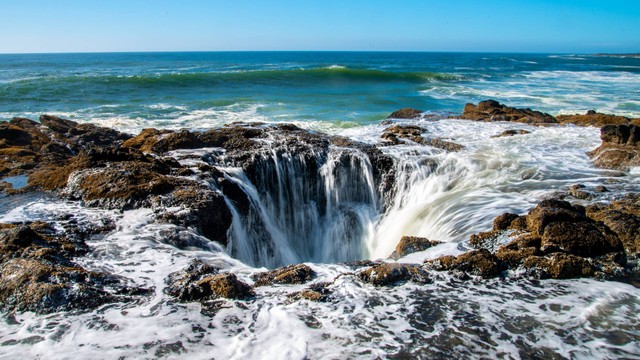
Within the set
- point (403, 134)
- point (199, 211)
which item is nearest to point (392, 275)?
point (199, 211)

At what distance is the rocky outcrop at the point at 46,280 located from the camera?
14.5 ft

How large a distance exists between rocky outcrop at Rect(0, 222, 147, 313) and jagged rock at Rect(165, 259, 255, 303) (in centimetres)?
40

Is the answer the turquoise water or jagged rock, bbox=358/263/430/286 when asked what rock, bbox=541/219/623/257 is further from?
the turquoise water

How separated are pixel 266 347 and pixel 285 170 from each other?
656 cm

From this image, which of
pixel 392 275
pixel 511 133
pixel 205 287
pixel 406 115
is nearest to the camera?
pixel 205 287

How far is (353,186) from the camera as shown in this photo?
10.5m

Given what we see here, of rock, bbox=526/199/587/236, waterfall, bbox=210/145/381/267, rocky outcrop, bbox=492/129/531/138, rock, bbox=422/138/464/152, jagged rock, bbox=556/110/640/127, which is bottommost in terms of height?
waterfall, bbox=210/145/381/267

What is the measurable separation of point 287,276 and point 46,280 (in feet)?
8.87

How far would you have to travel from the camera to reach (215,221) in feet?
23.2

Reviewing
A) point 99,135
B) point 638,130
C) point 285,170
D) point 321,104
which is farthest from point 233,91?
point 638,130

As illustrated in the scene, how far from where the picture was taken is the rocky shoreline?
4793mm

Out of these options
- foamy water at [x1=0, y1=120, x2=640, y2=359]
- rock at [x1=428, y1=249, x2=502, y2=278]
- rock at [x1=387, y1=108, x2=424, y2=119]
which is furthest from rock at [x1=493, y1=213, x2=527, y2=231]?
rock at [x1=387, y1=108, x2=424, y2=119]

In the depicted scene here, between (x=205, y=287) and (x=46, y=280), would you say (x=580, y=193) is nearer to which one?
(x=205, y=287)

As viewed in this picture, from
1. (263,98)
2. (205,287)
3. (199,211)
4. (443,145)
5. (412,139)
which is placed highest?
(263,98)
